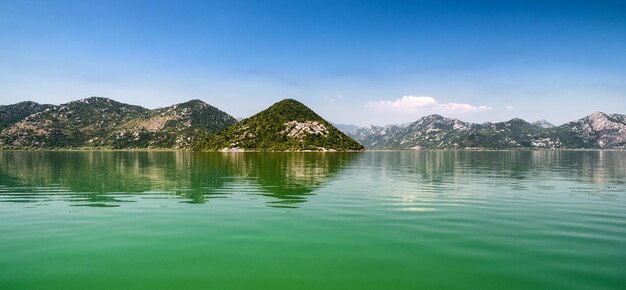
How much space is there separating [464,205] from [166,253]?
25613 mm

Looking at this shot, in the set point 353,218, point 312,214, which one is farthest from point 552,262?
point 312,214

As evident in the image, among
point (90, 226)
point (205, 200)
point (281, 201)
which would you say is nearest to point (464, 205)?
point (281, 201)

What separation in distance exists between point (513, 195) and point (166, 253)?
36.3 metres

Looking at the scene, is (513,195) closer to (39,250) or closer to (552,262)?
(552,262)

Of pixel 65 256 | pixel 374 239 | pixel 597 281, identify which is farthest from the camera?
pixel 374 239

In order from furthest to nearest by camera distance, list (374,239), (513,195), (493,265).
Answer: (513,195)
(374,239)
(493,265)

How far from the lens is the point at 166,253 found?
1759cm

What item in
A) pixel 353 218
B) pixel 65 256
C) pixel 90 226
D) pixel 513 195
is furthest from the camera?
pixel 513 195

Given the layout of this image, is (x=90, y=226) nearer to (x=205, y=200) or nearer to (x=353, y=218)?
(x=205, y=200)

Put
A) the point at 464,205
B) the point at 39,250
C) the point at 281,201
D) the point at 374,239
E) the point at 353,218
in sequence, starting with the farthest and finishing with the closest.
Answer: the point at 281,201, the point at 464,205, the point at 353,218, the point at 374,239, the point at 39,250

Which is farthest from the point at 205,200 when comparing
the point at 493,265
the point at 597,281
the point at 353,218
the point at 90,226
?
the point at 597,281

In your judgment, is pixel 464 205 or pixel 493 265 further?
pixel 464 205

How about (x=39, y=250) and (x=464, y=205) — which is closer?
(x=39, y=250)

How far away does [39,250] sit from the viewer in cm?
1803
